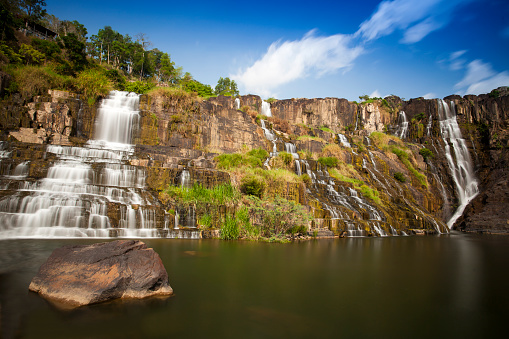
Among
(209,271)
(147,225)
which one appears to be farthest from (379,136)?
(209,271)

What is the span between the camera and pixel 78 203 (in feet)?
32.8

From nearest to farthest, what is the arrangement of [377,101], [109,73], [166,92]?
[166,92] < [109,73] < [377,101]

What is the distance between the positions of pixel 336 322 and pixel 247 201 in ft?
31.5

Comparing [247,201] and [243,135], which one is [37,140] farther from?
[243,135]

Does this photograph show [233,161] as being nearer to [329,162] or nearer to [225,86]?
[329,162]

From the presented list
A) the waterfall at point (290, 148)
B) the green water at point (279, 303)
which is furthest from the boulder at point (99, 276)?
the waterfall at point (290, 148)

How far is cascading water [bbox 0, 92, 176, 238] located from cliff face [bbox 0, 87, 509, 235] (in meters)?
0.84

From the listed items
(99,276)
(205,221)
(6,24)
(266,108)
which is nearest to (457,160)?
(266,108)

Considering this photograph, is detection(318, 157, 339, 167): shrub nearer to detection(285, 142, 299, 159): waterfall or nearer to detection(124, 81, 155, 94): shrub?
detection(285, 142, 299, 159): waterfall

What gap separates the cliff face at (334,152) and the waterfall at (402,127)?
0.50 meters

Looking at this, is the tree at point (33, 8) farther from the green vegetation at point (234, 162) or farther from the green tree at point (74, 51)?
the green vegetation at point (234, 162)

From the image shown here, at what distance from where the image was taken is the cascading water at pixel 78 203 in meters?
9.27

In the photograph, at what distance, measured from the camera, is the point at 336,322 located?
3664 millimetres

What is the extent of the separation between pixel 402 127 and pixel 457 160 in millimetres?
10406
